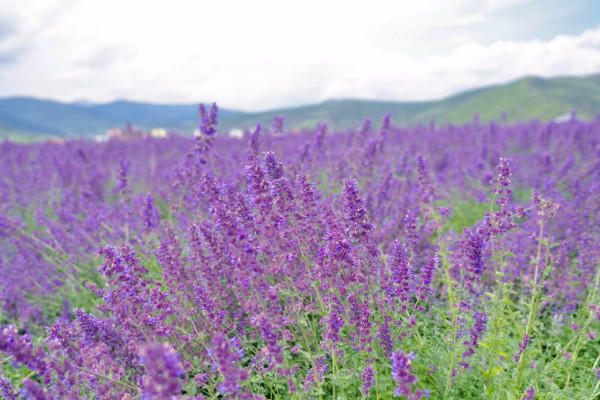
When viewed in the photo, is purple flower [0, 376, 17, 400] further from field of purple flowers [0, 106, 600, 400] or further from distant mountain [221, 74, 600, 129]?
distant mountain [221, 74, 600, 129]

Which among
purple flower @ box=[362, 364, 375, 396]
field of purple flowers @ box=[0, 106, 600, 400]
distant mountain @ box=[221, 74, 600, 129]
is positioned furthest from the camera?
distant mountain @ box=[221, 74, 600, 129]

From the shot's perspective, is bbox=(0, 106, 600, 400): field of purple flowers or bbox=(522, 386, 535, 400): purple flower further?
bbox=(522, 386, 535, 400): purple flower

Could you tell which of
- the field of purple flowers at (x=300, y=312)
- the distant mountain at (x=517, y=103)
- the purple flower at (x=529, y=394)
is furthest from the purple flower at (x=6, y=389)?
the distant mountain at (x=517, y=103)

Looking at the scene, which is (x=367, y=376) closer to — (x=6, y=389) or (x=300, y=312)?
(x=300, y=312)

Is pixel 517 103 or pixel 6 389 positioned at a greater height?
Answer: pixel 517 103

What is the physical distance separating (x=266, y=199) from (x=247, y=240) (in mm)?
339

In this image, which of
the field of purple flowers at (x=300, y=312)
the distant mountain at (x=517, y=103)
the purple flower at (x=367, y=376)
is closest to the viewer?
the field of purple flowers at (x=300, y=312)

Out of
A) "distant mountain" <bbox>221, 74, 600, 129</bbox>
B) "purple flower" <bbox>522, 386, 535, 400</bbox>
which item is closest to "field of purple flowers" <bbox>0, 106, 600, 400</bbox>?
"purple flower" <bbox>522, 386, 535, 400</bbox>

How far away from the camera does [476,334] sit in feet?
10.3

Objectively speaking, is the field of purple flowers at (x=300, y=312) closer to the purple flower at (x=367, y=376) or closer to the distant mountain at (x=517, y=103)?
the purple flower at (x=367, y=376)

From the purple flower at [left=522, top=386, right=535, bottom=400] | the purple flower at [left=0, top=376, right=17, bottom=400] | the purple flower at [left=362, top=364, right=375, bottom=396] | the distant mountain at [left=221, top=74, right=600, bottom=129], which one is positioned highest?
the distant mountain at [left=221, top=74, right=600, bottom=129]

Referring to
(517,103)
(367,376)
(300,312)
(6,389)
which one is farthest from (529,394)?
(517,103)

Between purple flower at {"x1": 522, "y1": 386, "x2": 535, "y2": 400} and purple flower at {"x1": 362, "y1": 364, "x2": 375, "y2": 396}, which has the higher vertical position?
purple flower at {"x1": 362, "y1": 364, "x2": 375, "y2": 396}

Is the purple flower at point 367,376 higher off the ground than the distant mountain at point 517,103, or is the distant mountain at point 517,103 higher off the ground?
the distant mountain at point 517,103
